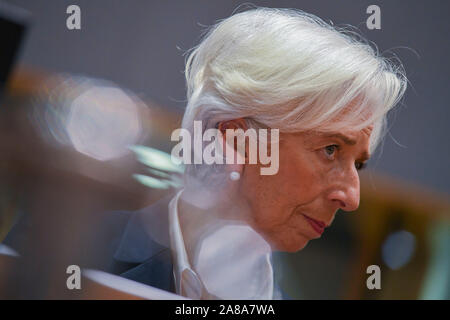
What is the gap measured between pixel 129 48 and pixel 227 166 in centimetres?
41

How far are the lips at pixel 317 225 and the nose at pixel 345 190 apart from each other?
52 millimetres

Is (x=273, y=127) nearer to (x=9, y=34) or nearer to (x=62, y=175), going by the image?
(x=62, y=175)

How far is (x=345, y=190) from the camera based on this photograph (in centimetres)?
116

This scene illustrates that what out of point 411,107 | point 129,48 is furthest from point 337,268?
point 129,48

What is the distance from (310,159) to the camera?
44.5 inches

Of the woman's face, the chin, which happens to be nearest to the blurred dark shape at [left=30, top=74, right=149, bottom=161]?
the woman's face

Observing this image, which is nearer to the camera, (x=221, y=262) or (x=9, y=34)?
(x=221, y=262)

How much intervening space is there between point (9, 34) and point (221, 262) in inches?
31.5

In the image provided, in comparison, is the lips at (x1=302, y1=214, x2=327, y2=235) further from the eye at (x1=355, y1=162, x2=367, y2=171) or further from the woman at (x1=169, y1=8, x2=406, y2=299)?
the eye at (x1=355, y1=162, x2=367, y2=171)

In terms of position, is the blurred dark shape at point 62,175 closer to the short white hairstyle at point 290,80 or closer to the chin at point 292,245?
the short white hairstyle at point 290,80

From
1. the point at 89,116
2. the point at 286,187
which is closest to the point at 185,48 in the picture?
the point at 89,116

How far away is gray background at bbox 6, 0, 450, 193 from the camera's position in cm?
127

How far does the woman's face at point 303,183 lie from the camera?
113 centimetres
